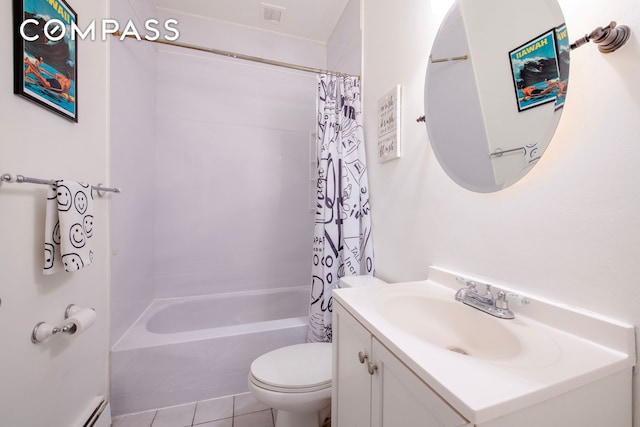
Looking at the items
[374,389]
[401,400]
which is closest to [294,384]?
[374,389]

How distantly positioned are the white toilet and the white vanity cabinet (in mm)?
132

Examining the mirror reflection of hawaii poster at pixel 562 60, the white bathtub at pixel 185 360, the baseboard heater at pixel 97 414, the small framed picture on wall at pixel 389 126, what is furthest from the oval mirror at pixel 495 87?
the baseboard heater at pixel 97 414

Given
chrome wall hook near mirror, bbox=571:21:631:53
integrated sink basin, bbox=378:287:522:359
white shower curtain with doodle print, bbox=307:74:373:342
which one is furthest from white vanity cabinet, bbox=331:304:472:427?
chrome wall hook near mirror, bbox=571:21:631:53

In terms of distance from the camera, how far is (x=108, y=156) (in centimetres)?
133

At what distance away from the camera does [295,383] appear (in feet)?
3.42

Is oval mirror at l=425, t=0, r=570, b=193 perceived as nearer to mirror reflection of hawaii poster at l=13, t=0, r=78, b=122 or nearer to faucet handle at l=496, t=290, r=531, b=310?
faucet handle at l=496, t=290, r=531, b=310

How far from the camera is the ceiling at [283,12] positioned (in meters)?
1.91

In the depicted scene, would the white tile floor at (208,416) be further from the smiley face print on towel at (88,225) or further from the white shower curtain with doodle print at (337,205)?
the smiley face print on towel at (88,225)

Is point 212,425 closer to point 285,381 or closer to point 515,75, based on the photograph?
point 285,381

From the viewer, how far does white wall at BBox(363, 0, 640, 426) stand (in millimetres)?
528

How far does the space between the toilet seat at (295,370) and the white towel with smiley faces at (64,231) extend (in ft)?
2.76

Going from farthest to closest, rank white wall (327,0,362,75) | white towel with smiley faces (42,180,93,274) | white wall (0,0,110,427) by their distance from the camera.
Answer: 1. white wall (327,0,362,75)
2. white towel with smiley faces (42,180,93,274)
3. white wall (0,0,110,427)

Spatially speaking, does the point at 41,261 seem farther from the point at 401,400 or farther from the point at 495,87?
the point at 495,87

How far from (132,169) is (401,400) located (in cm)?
191
